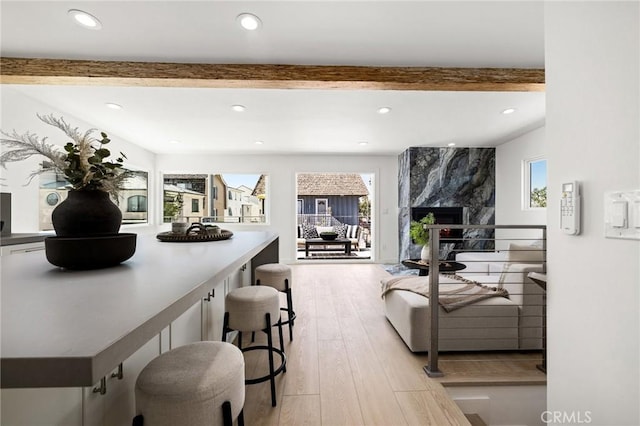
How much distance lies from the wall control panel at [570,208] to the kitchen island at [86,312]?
1155 millimetres

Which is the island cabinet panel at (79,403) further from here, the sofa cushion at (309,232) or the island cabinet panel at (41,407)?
the sofa cushion at (309,232)

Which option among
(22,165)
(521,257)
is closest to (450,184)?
(521,257)

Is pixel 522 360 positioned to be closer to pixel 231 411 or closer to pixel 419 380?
pixel 419 380

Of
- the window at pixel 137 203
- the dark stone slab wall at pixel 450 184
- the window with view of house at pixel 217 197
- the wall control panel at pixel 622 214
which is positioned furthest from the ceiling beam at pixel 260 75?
the window with view of house at pixel 217 197

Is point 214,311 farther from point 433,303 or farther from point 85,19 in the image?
point 85,19

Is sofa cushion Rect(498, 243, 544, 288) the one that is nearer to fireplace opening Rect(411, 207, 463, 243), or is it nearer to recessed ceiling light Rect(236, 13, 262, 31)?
recessed ceiling light Rect(236, 13, 262, 31)

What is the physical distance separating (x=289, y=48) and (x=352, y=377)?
8.39 feet

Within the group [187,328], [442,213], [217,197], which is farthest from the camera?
[217,197]

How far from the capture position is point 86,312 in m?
0.58

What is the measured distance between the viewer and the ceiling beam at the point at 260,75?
2559 millimetres

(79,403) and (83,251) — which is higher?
(83,251)

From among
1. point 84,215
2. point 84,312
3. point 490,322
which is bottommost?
point 490,322

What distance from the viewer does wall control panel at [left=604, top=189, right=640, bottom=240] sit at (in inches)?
29.2

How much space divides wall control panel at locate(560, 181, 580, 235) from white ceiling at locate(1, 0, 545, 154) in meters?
1.55
